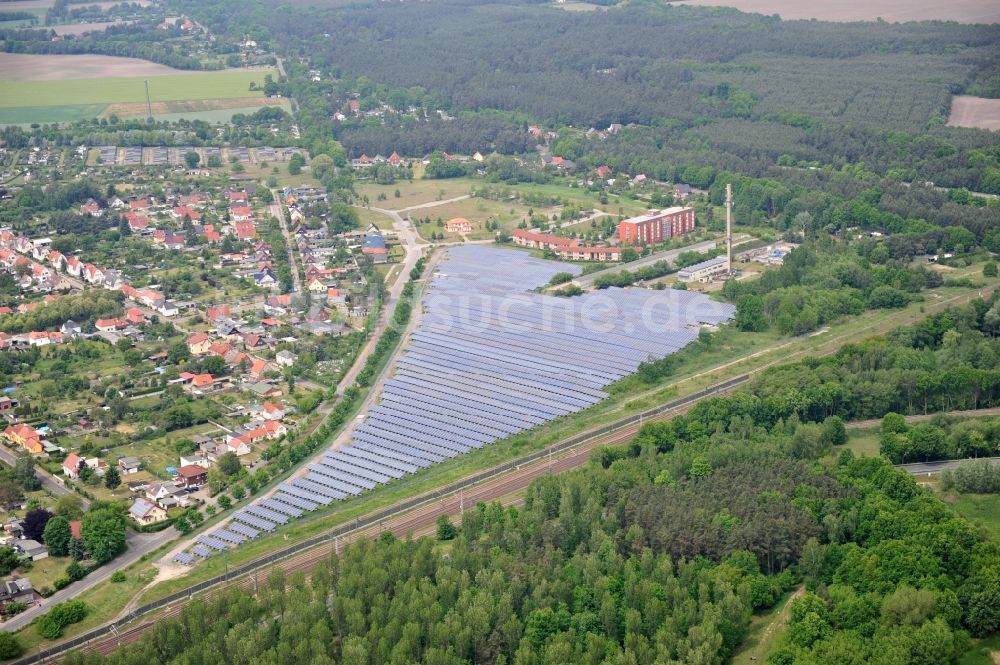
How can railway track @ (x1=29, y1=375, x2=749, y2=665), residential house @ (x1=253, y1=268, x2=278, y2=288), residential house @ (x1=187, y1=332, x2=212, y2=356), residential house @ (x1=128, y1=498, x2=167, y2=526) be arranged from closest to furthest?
1. railway track @ (x1=29, y1=375, x2=749, y2=665)
2. residential house @ (x1=128, y1=498, x2=167, y2=526)
3. residential house @ (x1=187, y1=332, x2=212, y2=356)
4. residential house @ (x1=253, y1=268, x2=278, y2=288)

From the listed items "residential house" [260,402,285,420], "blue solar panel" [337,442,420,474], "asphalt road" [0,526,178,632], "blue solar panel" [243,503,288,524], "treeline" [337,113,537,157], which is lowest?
"asphalt road" [0,526,178,632]

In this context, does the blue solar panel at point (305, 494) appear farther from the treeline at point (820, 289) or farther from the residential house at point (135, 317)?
the treeline at point (820, 289)

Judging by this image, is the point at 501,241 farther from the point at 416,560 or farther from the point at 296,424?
the point at 416,560

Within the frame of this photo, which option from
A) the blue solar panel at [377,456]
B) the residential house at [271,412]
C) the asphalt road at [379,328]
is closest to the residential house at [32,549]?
the asphalt road at [379,328]

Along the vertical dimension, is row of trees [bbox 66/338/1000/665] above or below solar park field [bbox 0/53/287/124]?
below

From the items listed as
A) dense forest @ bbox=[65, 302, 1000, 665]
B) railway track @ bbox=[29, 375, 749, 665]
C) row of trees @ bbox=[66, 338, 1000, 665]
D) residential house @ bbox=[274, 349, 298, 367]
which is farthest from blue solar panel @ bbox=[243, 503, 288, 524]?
residential house @ bbox=[274, 349, 298, 367]

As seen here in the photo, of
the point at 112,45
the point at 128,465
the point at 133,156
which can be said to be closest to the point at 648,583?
the point at 128,465

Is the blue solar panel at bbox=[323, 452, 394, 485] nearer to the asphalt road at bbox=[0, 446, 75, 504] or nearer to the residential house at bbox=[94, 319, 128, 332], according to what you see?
the asphalt road at bbox=[0, 446, 75, 504]
